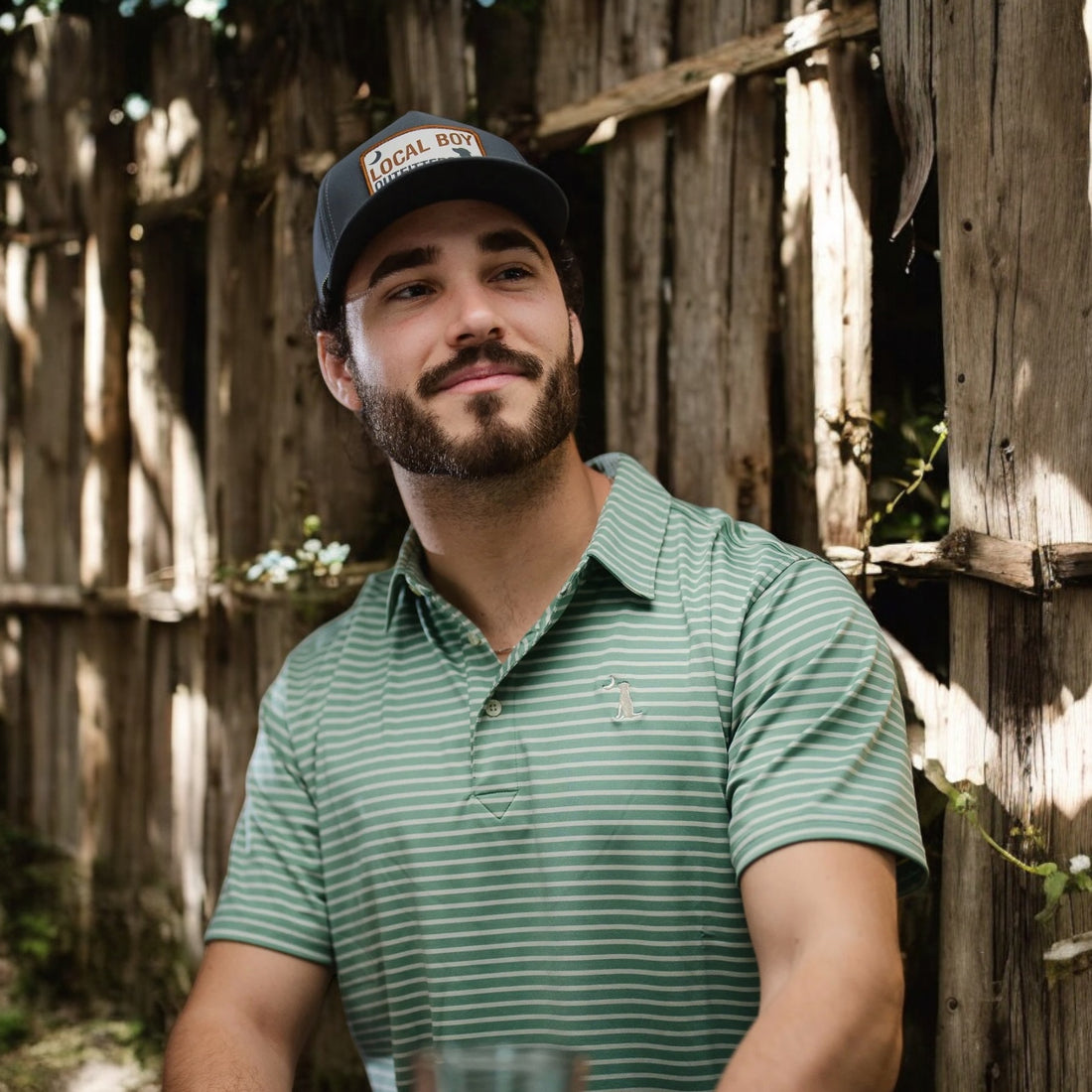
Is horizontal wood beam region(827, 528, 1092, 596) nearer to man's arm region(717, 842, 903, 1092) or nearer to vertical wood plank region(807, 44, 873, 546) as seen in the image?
vertical wood plank region(807, 44, 873, 546)

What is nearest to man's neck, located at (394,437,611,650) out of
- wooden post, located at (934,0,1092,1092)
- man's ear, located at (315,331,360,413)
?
man's ear, located at (315,331,360,413)

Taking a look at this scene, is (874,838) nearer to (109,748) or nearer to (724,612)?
(724,612)

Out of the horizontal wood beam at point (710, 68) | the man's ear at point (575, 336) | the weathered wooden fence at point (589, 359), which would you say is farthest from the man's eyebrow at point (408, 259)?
the horizontal wood beam at point (710, 68)

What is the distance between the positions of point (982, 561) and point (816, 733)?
56 cm

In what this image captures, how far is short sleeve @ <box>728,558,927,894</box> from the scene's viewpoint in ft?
6.04

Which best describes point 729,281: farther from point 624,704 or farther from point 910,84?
point 624,704

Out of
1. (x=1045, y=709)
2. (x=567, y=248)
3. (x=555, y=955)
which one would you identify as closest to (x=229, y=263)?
(x=567, y=248)

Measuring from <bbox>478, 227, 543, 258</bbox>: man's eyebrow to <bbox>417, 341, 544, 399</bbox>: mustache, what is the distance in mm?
230

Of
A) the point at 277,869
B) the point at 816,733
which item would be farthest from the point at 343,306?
the point at 816,733

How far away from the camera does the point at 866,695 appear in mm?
1944

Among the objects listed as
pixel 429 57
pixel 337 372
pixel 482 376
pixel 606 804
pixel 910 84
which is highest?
pixel 429 57

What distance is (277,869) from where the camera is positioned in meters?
2.42

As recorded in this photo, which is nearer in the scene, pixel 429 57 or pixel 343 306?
pixel 343 306

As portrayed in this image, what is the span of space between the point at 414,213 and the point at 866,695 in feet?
4.32
